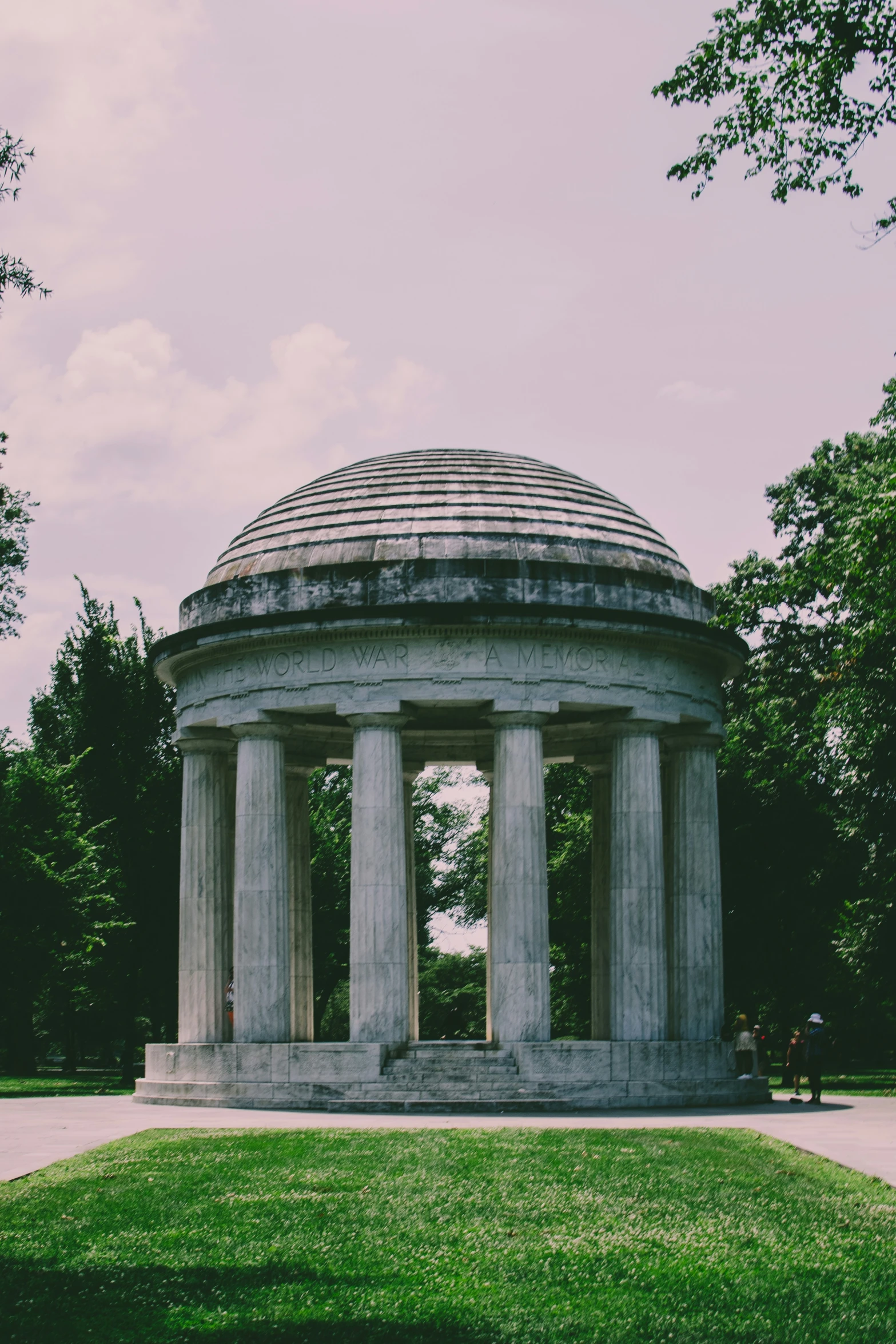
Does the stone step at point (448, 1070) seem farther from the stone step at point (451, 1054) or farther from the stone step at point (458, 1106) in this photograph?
the stone step at point (458, 1106)

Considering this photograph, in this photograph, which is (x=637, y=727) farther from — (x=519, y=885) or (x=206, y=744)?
(x=206, y=744)

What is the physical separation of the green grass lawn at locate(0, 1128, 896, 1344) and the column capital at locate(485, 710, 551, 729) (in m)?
16.1

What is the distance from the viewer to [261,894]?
133 ft

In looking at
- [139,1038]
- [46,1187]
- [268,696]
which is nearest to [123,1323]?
A: [46,1187]

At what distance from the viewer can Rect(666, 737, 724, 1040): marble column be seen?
143 ft

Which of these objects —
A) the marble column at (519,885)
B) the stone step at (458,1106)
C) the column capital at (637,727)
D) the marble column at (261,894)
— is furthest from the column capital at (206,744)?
the stone step at (458,1106)

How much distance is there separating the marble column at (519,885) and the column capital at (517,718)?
0.02 metres

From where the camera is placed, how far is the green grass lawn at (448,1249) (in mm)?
12859

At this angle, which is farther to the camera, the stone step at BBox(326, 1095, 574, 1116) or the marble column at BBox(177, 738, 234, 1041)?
the marble column at BBox(177, 738, 234, 1041)

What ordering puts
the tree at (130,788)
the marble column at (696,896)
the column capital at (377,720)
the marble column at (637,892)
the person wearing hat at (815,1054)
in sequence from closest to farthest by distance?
the column capital at (377,720)
the marble column at (637,892)
the person wearing hat at (815,1054)
the marble column at (696,896)
the tree at (130,788)

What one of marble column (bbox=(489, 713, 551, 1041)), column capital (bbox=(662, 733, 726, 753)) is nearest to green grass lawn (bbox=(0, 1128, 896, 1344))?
marble column (bbox=(489, 713, 551, 1041))

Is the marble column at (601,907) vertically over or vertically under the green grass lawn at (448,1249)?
over

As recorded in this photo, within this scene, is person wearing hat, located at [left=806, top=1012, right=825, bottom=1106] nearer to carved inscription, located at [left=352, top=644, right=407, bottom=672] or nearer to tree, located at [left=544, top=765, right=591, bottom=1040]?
carved inscription, located at [left=352, top=644, right=407, bottom=672]

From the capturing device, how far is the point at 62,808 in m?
57.2
